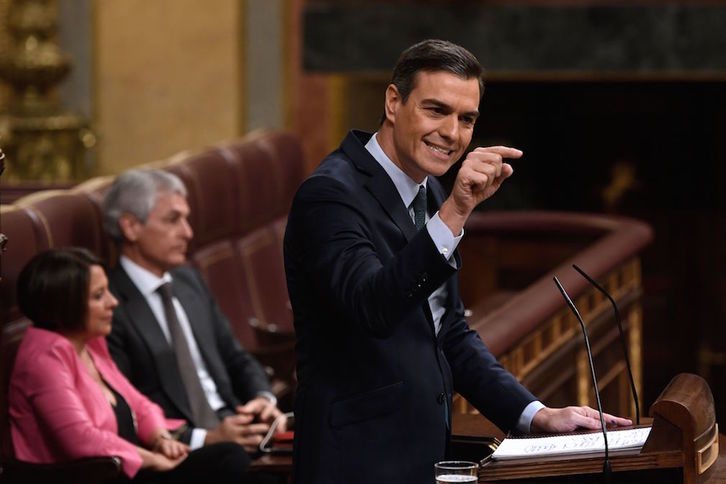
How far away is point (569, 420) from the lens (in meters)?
2.22

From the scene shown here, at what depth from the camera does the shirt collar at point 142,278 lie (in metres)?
4.10

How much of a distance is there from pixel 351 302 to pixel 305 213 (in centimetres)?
19

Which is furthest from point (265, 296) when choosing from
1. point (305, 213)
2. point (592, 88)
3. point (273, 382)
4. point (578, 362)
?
point (305, 213)

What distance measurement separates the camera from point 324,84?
8539 millimetres

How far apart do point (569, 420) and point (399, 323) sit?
35 cm

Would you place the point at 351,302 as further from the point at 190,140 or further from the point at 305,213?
the point at 190,140

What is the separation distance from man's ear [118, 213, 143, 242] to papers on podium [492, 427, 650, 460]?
220cm

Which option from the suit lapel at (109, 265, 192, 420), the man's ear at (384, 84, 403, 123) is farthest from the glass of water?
the suit lapel at (109, 265, 192, 420)

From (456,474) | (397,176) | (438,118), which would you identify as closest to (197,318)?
(397,176)

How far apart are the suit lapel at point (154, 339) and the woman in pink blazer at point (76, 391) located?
9.4 inches

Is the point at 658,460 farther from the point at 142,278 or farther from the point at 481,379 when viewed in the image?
the point at 142,278

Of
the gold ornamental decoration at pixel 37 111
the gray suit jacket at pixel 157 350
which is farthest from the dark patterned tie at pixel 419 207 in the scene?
the gold ornamental decoration at pixel 37 111

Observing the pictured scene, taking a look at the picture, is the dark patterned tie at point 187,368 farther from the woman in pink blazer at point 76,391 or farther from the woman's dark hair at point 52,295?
the woman's dark hair at point 52,295

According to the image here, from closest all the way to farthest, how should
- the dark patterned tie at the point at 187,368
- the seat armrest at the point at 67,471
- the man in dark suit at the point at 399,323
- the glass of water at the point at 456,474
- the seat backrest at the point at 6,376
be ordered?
the glass of water at the point at 456,474, the man in dark suit at the point at 399,323, the seat armrest at the point at 67,471, the seat backrest at the point at 6,376, the dark patterned tie at the point at 187,368
